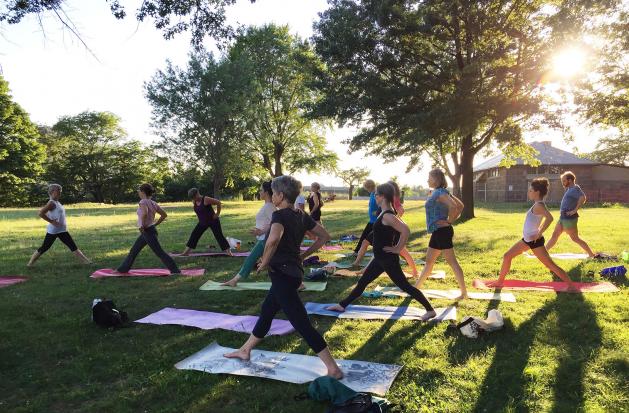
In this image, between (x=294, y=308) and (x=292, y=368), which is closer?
(x=294, y=308)

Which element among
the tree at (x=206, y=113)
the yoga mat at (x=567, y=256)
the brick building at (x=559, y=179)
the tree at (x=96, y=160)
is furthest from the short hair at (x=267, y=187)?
the tree at (x=96, y=160)

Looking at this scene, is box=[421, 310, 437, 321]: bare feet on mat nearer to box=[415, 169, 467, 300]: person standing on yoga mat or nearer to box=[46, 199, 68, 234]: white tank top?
box=[415, 169, 467, 300]: person standing on yoga mat

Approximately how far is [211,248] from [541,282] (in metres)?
8.76

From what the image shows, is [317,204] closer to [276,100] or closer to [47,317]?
[47,317]

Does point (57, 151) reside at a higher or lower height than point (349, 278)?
higher

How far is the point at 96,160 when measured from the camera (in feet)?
198

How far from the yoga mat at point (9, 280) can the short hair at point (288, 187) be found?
696 cm

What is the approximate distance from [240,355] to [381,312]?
2.36m

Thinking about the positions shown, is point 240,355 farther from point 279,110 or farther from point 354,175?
point 354,175

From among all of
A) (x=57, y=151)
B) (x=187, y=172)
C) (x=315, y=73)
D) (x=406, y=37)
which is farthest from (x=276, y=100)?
(x=57, y=151)

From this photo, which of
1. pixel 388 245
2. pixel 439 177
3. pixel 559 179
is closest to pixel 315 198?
pixel 439 177

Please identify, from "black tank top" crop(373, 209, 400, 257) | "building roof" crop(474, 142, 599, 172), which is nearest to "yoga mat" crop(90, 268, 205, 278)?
"black tank top" crop(373, 209, 400, 257)

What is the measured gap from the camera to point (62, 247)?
43.0 feet

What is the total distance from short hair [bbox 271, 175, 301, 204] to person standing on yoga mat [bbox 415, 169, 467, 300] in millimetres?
3062
